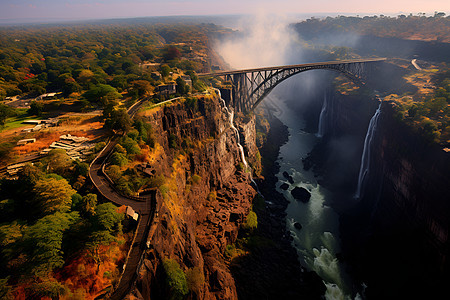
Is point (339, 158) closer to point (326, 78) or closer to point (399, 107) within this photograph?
point (399, 107)

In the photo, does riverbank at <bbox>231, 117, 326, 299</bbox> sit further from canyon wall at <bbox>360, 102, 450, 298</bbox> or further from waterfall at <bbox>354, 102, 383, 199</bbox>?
waterfall at <bbox>354, 102, 383, 199</bbox>

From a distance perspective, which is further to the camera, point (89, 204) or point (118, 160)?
point (118, 160)

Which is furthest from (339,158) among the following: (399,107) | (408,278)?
(408,278)

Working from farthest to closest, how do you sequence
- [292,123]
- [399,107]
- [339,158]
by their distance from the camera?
[292,123]
[339,158]
[399,107]

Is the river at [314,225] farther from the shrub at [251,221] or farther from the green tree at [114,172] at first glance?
the green tree at [114,172]

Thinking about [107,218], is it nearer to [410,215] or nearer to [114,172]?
[114,172]

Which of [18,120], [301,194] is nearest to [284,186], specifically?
[301,194]
